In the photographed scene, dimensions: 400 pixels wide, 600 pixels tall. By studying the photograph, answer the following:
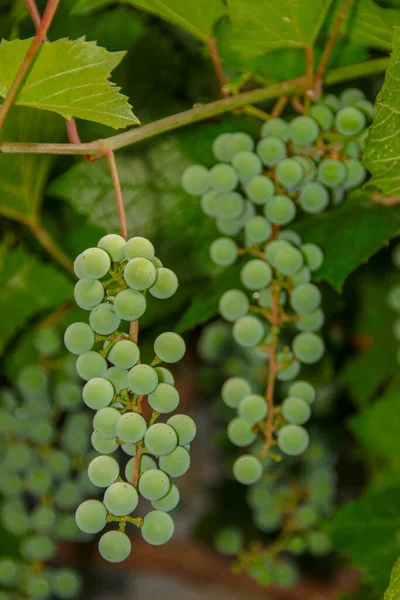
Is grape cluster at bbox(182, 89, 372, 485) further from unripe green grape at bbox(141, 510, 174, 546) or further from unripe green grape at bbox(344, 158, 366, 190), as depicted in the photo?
unripe green grape at bbox(141, 510, 174, 546)

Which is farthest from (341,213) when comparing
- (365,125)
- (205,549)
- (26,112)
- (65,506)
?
(205,549)

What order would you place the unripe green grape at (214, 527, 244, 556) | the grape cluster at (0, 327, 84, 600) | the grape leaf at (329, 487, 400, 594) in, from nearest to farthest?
the grape leaf at (329, 487, 400, 594), the grape cluster at (0, 327, 84, 600), the unripe green grape at (214, 527, 244, 556)

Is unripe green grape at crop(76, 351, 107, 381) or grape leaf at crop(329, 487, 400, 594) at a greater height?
unripe green grape at crop(76, 351, 107, 381)

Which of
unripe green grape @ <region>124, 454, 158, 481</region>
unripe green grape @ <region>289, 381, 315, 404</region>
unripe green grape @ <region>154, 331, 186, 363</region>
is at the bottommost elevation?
unripe green grape @ <region>289, 381, 315, 404</region>

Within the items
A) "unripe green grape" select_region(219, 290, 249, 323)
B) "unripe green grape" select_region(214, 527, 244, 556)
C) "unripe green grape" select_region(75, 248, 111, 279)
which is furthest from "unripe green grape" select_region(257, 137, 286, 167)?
"unripe green grape" select_region(214, 527, 244, 556)

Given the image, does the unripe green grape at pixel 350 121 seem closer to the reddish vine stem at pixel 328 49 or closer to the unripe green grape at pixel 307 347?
the reddish vine stem at pixel 328 49

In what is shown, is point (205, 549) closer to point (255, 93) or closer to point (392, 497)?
point (392, 497)

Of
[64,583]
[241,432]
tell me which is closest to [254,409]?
[241,432]

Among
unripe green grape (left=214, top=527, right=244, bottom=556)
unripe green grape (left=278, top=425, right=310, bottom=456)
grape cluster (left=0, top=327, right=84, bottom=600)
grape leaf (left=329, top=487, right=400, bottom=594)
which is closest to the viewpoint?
unripe green grape (left=278, top=425, right=310, bottom=456)
